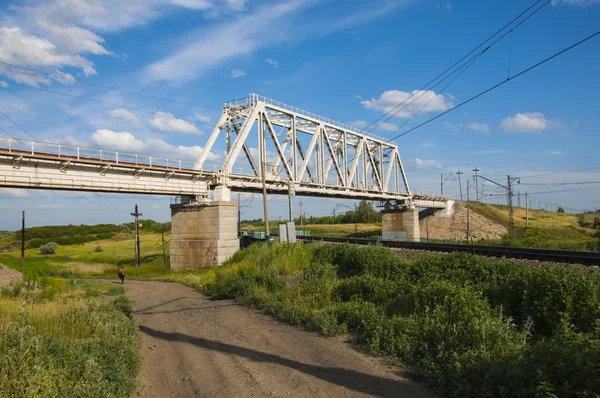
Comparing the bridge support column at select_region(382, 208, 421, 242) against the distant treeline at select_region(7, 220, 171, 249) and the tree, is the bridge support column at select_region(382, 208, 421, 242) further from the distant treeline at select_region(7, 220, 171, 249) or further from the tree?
the tree

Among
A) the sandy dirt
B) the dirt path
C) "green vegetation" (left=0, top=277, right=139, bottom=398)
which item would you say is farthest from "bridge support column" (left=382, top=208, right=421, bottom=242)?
"green vegetation" (left=0, top=277, right=139, bottom=398)

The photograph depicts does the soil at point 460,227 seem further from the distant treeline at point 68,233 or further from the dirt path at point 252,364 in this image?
the dirt path at point 252,364

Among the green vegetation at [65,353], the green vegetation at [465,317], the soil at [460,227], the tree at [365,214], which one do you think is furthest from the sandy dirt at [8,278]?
the tree at [365,214]

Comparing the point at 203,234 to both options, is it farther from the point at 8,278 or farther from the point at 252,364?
the point at 252,364

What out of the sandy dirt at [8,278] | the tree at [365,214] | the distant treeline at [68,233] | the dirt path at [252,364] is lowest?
the dirt path at [252,364]

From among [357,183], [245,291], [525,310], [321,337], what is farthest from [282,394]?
[357,183]

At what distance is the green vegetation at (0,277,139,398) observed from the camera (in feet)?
18.1

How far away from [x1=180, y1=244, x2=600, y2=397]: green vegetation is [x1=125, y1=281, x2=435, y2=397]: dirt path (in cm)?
64

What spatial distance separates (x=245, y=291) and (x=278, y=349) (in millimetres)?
6512

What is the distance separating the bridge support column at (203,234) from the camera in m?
33.4

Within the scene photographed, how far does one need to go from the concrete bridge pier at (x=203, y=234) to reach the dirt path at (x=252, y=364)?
2131 cm

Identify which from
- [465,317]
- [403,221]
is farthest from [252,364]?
[403,221]

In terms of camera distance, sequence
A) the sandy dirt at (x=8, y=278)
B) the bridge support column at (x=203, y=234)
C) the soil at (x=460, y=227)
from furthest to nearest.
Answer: the soil at (x=460, y=227), the bridge support column at (x=203, y=234), the sandy dirt at (x=8, y=278)

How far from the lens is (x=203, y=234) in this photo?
3444 centimetres
